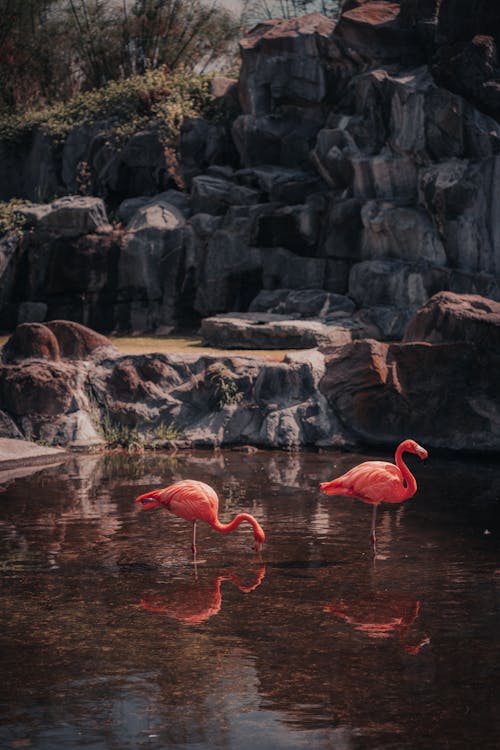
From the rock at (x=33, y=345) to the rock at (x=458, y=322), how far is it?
4.64 m

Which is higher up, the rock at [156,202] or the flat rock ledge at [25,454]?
the rock at [156,202]

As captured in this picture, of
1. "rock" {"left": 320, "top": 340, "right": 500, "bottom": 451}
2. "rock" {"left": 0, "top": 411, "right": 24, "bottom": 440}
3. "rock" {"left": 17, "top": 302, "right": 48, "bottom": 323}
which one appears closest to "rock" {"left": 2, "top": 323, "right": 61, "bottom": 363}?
"rock" {"left": 0, "top": 411, "right": 24, "bottom": 440}

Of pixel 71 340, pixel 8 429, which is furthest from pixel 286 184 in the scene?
pixel 8 429

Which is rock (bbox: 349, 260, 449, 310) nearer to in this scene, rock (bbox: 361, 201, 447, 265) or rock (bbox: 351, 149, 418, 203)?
rock (bbox: 361, 201, 447, 265)

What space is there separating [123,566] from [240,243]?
11.4 metres

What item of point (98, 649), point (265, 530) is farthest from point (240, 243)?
point (98, 649)

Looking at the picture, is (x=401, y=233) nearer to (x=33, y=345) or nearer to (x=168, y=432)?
(x=168, y=432)

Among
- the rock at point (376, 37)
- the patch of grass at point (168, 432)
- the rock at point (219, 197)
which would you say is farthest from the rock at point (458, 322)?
the rock at point (376, 37)

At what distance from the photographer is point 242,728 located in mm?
5172

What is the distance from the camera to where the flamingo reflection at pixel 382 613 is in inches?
260

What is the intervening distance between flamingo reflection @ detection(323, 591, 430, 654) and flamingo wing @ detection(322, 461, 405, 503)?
1270mm

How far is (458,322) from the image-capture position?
1328 centimetres

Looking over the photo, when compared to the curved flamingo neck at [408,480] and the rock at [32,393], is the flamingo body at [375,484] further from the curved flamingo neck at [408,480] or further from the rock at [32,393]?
the rock at [32,393]

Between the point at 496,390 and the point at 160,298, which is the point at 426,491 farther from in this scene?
the point at 160,298
